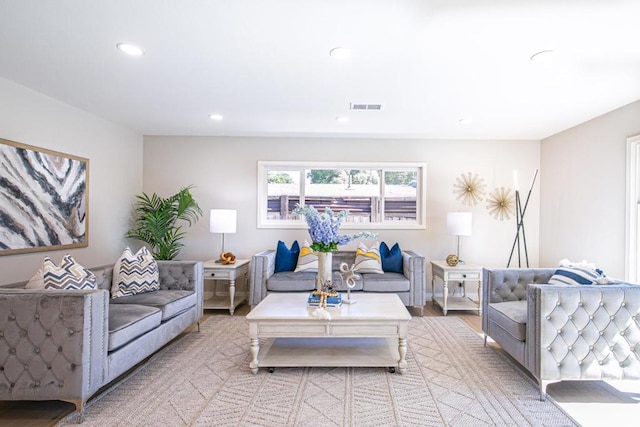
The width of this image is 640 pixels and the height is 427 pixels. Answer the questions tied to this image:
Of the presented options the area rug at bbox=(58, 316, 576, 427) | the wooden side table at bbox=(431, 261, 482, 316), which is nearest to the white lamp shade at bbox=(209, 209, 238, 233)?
the area rug at bbox=(58, 316, 576, 427)

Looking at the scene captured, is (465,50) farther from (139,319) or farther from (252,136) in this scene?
(252,136)

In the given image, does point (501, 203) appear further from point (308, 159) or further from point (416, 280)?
point (308, 159)

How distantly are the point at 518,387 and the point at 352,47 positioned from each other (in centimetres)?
269

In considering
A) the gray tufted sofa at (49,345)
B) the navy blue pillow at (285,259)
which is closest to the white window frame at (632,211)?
the navy blue pillow at (285,259)

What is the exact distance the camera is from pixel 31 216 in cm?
320

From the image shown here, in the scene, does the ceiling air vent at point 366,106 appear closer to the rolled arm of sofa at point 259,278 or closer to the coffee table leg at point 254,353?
the rolled arm of sofa at point 259,278

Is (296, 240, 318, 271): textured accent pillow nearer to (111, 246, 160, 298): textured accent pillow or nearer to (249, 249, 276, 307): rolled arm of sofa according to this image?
(249, 249, 276, 307): rolled arm of sofa

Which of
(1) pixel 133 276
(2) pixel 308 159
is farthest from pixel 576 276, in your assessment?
(1) pixel 133 276

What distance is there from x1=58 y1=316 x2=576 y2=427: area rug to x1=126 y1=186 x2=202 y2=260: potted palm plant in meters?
1.83

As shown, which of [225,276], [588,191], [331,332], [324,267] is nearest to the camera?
[331,332]

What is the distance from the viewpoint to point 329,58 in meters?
2.50

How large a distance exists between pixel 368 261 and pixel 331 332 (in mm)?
1893

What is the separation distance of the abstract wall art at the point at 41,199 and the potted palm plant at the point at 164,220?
763 millimetres

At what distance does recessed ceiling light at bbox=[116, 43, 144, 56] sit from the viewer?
2.34 metres
